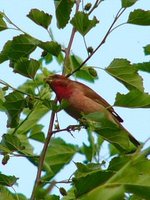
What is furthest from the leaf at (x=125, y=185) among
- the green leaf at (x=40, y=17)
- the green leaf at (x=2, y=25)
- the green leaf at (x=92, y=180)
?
the green leaf at (x=2, y=25)

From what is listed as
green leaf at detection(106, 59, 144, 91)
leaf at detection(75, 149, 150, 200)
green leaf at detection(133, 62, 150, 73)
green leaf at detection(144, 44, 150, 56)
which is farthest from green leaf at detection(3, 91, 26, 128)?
leaf at detection(75, 149, 150, 200)

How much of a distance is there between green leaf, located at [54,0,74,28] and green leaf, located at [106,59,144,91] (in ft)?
1.31

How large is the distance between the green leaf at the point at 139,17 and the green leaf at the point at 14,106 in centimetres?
84

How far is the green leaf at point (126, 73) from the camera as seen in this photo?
9.88ft

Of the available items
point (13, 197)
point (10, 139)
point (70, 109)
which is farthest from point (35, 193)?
point (70, 109)

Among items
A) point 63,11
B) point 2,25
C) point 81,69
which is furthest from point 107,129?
point 2,25

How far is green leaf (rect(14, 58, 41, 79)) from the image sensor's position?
296 cm

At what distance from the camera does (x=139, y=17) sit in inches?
123

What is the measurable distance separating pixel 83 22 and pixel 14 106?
668mm

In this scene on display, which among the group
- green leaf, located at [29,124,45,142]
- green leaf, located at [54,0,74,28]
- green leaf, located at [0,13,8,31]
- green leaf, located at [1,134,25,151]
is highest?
green leaf, located at [0,13,8,31]

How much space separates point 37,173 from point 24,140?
0.80 metres

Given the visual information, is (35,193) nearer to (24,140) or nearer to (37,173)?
(37,173)

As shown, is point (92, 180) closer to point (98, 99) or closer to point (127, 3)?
point (127, 3)

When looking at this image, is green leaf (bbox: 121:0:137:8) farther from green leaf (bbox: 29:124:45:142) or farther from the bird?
green leaf (bbox: 29:124:45:142)
